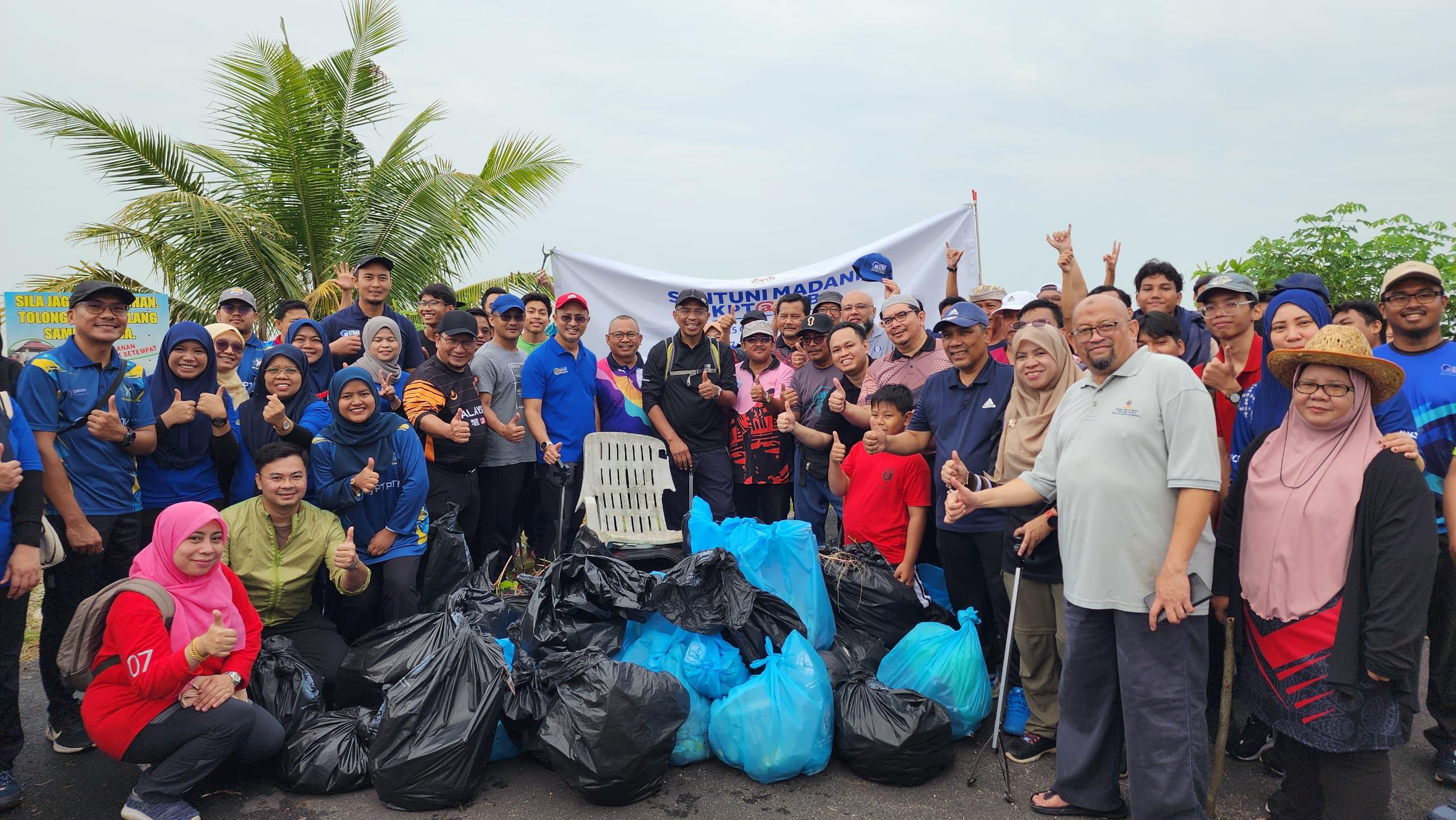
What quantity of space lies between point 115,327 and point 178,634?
5.35 ft

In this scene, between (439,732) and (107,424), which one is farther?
(107,424)

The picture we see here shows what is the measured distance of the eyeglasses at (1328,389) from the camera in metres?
2.80

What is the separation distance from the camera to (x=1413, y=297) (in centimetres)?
365

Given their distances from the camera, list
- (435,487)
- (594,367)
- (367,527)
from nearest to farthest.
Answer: (367,527) < (435,487) < (594,367)

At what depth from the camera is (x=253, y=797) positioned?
348 cm

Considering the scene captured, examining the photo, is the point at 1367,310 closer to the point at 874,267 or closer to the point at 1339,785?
the point at 1339,785

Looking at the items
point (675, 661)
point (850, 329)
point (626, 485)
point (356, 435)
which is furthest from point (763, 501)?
point (356, 435)

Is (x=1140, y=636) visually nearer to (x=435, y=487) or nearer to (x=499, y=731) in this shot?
(x=499, y=731)

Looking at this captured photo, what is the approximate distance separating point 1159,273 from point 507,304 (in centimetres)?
410

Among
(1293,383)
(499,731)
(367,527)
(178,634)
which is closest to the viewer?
(1293,383)

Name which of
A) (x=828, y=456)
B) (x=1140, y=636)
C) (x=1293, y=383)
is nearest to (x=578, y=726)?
(x=1140, y=636)

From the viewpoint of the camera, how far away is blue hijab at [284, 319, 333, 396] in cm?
540

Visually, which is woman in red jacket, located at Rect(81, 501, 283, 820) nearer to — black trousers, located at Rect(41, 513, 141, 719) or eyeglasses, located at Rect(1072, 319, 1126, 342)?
black trousers, located at Rect(41, 513, 141, 719)

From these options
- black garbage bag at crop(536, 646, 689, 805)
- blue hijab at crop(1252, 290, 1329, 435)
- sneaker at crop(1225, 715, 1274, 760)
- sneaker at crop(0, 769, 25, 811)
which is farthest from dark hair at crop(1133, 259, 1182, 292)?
sneaker at crop(0, 769, 25, 811)
